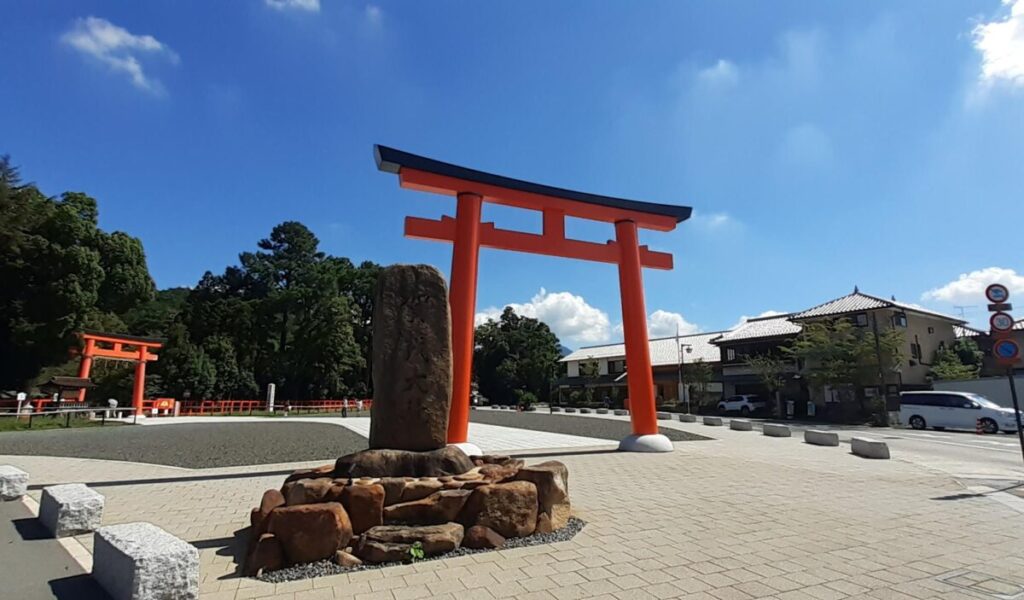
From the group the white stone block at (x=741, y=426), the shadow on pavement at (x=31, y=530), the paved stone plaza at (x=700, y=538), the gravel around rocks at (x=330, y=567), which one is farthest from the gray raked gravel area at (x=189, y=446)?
the white stone block at (x=741, y=426)

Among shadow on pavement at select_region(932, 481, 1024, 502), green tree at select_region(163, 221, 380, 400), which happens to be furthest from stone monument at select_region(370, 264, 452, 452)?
green tree at select_region(163, 221, 380, 400)

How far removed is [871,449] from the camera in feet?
38.4

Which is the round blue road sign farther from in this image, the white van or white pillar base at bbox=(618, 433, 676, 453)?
the white van

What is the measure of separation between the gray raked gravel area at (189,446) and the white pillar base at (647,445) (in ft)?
21.7

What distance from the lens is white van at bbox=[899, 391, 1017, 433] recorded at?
19.0 metres

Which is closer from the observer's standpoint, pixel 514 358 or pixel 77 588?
pixel 77 588

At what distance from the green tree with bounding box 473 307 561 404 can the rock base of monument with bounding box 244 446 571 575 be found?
135ft

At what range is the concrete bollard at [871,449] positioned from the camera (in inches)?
454

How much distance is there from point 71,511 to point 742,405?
33.7m

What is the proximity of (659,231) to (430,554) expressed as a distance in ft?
35.9

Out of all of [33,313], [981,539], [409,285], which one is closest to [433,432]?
[409,285]

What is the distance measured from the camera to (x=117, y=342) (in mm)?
25859

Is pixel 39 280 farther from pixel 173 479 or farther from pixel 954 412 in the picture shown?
pixel 954 412

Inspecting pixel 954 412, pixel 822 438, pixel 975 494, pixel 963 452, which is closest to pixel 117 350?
pixel 822 438
